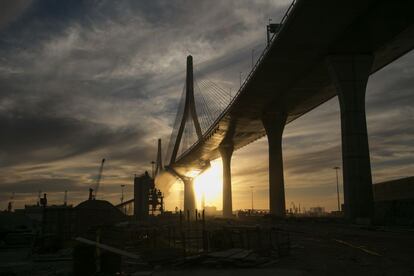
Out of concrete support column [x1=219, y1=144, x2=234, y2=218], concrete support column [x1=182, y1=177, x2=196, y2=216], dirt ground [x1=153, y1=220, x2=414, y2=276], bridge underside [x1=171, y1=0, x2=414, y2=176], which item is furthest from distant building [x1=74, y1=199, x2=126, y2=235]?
concrete support column [x1=182, y1=177, x2=196, y2=216]

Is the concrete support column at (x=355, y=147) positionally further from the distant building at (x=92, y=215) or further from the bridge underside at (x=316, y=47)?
the distant building at (x=92, y=215)

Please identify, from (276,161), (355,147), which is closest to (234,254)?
(355,147)

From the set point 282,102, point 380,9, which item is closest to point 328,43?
point 380,9

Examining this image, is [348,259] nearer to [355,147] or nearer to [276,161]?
[355,147]

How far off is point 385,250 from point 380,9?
25443mm

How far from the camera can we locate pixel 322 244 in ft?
96.5

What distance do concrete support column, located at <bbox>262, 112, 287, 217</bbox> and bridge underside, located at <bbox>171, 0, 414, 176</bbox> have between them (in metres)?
1.94

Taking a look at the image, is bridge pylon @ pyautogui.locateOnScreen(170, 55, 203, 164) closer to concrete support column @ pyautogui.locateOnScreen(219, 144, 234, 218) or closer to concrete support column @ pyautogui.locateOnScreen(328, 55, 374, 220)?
concrete support column @ pyautogui.locateOnScreen(219, 144, 234, 218)

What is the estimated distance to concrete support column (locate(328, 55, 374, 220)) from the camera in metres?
44.1

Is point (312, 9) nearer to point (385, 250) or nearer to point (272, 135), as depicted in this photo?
point (385, 250)

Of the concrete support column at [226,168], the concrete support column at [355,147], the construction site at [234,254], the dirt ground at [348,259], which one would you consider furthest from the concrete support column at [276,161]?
the dirt ground at [348,259]

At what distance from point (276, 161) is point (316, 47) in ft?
103

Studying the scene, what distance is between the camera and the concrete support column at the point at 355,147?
4409 cm

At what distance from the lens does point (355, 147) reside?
44344 mm
